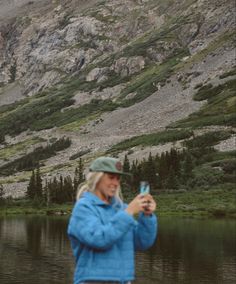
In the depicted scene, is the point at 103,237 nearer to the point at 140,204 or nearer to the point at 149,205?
the point at 140,204

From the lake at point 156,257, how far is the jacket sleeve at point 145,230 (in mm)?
22864

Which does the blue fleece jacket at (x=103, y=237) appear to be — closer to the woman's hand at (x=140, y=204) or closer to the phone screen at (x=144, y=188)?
the woman's hand at (x=140, y=204)

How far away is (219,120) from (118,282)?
150983 mm

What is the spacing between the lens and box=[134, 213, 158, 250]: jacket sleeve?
328 inches

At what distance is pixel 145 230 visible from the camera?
27.7 ft

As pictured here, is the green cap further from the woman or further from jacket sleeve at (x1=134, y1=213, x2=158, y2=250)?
jacket sleeve at (x1=134, y1=213, x2=158, y2=250)

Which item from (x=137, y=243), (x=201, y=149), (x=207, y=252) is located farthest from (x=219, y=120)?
(x=137, y=243)

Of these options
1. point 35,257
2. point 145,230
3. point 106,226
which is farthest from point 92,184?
point 35,257

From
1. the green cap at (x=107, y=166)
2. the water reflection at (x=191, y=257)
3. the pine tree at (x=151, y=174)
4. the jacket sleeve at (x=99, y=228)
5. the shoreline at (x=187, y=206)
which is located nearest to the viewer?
the jacket sleeve at (x=99, y=228)

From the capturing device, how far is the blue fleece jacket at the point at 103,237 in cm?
779

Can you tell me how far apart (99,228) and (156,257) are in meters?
33.1

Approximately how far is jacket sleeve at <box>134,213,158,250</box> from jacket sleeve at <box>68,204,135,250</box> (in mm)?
413

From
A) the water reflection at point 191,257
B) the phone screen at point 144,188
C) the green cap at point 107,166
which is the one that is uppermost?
the green cap at point 107,166

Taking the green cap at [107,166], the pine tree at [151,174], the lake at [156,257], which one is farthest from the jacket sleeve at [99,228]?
the pine tree at [151,174]
